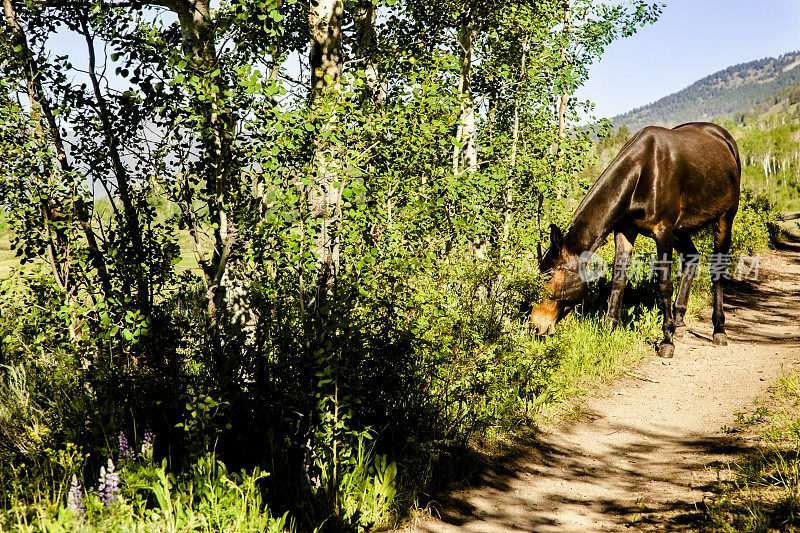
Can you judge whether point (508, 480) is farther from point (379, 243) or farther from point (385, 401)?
point (379, 243)

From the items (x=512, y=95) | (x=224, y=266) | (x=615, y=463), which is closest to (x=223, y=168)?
(x=224, y=266)

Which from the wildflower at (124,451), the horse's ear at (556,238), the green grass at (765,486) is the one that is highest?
the horse's ear at (556,238)

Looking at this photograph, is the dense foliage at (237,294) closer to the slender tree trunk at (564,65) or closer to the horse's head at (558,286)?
the horse's head at (558,286)

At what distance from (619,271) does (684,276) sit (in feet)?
4.48

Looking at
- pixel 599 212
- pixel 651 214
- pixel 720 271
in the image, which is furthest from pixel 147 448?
pixel 720 271

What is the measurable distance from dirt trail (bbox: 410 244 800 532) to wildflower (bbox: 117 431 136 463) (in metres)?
1.98

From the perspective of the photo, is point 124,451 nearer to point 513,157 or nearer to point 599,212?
point 599,212

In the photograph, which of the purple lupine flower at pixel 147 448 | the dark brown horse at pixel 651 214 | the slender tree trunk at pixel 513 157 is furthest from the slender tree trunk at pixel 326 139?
the slender tree trunk at pixel 513 157

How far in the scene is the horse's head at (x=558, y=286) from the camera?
23.3 ft

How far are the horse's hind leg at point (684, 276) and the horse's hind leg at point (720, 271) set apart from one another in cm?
43

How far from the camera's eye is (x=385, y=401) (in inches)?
178

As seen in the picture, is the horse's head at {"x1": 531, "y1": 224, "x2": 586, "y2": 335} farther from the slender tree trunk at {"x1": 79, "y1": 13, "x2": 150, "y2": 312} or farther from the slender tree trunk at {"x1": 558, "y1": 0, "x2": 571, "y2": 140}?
the slender tree trunk at {"x1": 79, "y1": 13, "x2": 150, "y2": 312}

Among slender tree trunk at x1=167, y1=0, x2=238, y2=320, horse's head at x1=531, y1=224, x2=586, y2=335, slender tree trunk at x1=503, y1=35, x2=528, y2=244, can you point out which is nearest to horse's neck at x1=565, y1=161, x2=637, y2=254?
horse's head at x1=531, y1=224, x2=586, y2=335

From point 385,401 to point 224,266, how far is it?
172 cm
